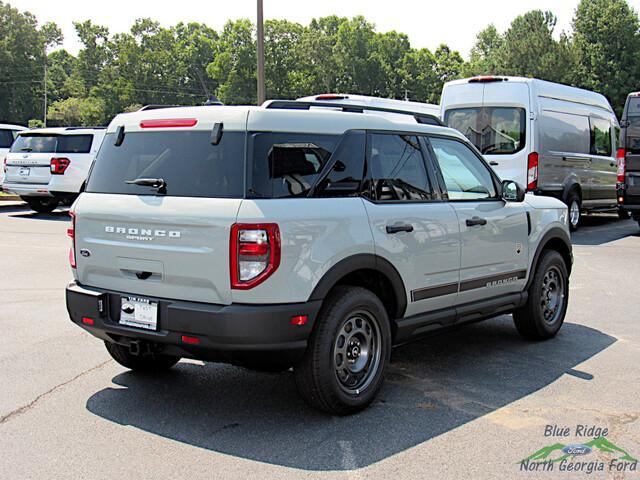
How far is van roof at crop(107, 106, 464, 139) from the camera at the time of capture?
4410 mm

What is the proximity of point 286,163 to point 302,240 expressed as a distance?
0.49 m

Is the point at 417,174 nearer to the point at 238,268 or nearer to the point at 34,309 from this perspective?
the point at 238,268

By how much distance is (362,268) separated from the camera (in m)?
4.64

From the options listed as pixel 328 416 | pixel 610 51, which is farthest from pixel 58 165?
pixel 610 51

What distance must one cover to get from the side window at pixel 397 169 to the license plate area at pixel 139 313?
1571mm

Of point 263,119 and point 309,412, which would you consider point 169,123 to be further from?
point 309,412

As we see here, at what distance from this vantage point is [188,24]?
393ft

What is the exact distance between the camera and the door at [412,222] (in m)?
4.86

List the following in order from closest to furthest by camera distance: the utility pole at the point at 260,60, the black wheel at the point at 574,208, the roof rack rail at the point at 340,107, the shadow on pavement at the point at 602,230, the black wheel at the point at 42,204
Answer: the roof rack rail at the point at 340,107 → the shadow on pavement at the point at 602,230 → the black wheel at the point at 574,208 → the black wheel at the point at 42,204 → the utility pole at the point at 260,60

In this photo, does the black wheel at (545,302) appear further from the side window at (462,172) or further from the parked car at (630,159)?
the parked car at (630,159)

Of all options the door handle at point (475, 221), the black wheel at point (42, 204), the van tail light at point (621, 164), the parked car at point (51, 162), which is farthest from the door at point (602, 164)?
the black wheel at point (42, 204)

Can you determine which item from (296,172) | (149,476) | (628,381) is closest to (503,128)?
(628,381)

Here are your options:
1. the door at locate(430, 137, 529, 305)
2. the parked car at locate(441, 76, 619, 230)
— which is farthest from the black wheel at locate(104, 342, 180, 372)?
the parked car at locate(441, 76, 619, 230)

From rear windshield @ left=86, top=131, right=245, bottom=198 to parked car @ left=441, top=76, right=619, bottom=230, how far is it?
32.3ft
